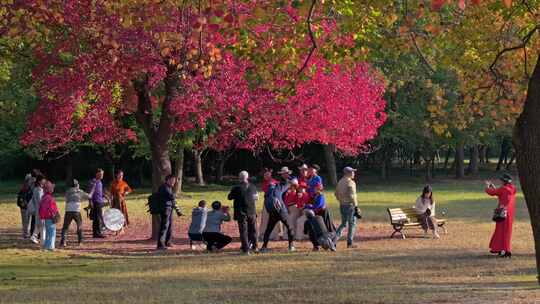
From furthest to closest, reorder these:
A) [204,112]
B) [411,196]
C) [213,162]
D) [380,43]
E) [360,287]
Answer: [213,162]
[411,196]
[204,112]
[380,43]
[360,287]

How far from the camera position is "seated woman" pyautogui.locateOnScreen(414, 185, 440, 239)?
23188 mm

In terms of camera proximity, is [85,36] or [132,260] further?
[85,36]

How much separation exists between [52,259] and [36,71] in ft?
18.7

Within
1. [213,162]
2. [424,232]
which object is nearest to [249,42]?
[424,232]

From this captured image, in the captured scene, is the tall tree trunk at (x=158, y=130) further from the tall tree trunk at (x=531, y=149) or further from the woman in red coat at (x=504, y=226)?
the tall tree trunk at (x=531, y=149)

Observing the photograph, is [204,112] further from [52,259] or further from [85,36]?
[52,259]

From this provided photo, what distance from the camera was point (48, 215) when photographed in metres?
20.0

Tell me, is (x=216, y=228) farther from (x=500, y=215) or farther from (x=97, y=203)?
(x=500, y=215)

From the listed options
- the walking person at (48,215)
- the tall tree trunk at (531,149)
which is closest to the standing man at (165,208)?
the walking person at (48,215)

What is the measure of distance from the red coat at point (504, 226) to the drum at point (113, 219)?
33.4 feet

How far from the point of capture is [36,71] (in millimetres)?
22172

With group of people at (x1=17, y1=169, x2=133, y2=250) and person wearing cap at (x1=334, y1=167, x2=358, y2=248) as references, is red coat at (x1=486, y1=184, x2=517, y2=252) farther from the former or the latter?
group of people at (x1=17, y1=169, x2=133, y2=250)

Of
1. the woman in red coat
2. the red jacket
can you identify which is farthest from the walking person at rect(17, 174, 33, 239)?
the woman in red coat

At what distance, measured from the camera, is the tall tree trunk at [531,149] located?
32.8 ft
